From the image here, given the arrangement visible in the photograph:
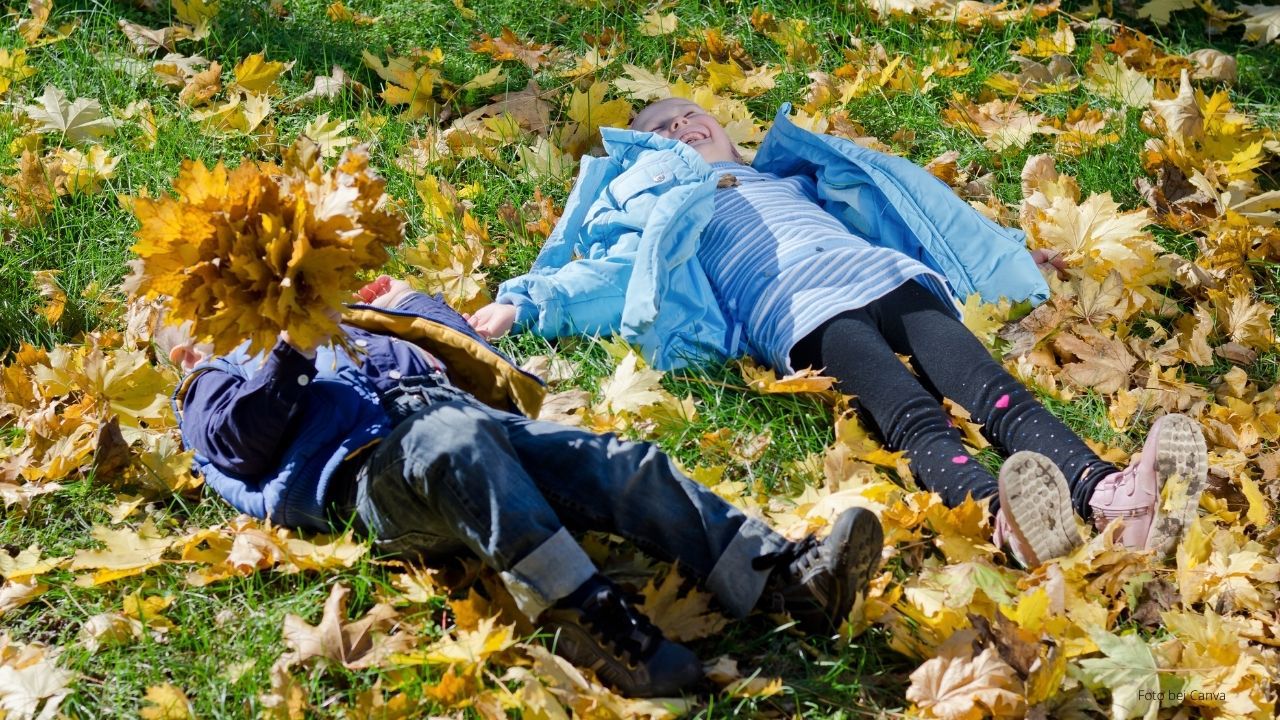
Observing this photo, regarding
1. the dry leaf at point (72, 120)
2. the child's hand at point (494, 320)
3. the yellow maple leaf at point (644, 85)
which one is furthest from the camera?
the yellow maple leaf at point (644, 85)

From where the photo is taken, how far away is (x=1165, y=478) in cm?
250

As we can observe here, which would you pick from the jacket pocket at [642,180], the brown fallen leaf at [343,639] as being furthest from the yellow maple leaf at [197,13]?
the brown fallen leaf at [343,639]

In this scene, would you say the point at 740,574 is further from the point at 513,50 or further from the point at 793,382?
the point at 513,50

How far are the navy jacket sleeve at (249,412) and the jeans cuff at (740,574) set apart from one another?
0.91 metres

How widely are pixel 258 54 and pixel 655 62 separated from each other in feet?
4.95

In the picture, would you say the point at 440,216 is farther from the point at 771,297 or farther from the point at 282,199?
the point at 282,199

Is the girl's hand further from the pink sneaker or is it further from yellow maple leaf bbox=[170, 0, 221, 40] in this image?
yellow maple leaf bbox=[170, 0, 221, 40]

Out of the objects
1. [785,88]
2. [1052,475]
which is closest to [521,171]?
[785,88]

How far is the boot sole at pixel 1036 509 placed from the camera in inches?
97.3

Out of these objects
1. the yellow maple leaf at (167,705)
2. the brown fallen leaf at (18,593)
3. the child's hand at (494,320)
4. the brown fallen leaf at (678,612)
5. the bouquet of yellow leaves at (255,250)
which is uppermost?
the bouquet of yellow leaves at (255,250)

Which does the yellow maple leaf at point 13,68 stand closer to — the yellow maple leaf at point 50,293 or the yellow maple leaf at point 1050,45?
the yellow maple leaf at point 50,293

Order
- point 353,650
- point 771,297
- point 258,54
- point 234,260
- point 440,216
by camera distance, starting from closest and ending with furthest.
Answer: point 234,260 → point 353,650 → point 771,297 → point 440,216 → point 258,54

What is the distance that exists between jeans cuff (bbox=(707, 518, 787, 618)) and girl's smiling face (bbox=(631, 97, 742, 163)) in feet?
6.15

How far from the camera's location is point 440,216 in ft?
12.6
